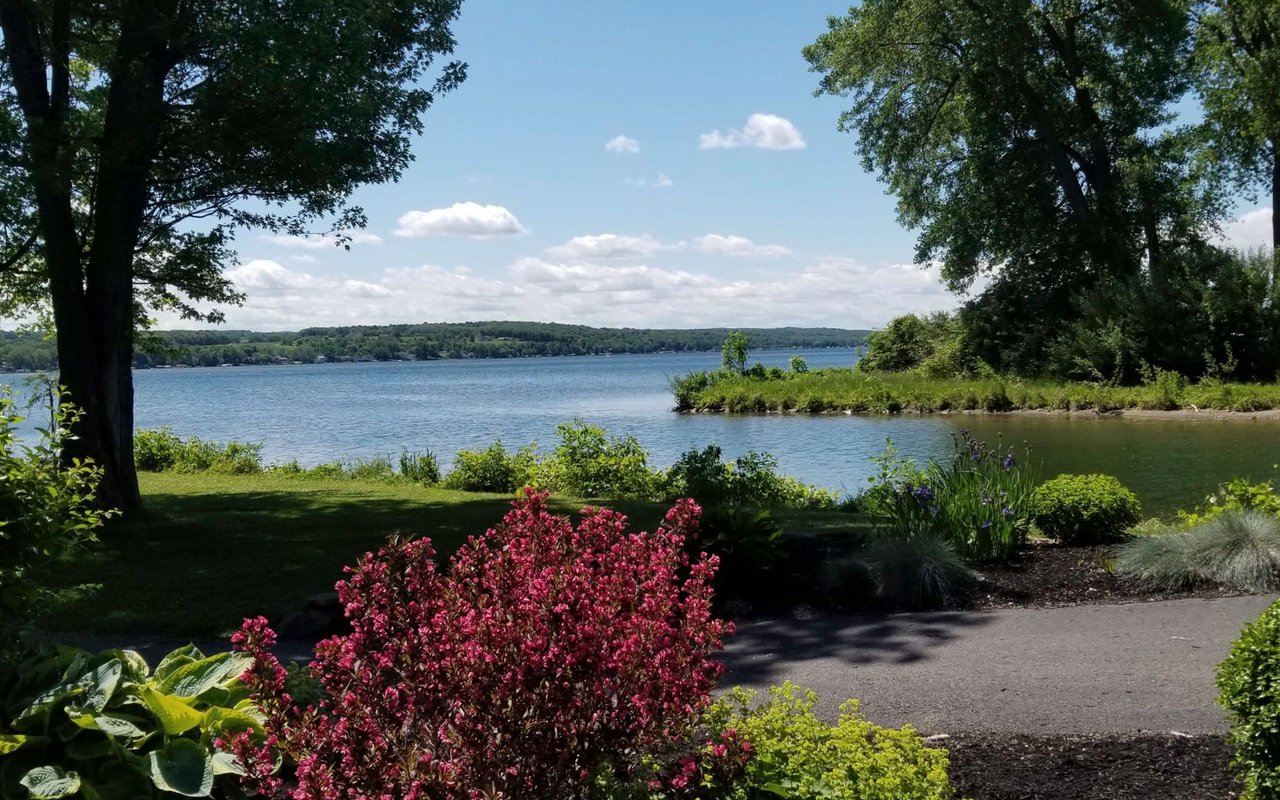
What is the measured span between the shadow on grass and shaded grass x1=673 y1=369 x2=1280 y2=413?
24583 millimetres

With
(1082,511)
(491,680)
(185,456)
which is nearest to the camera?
(491,680)

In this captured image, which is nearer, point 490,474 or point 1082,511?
point 1082,511

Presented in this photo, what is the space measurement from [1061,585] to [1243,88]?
1118 inches

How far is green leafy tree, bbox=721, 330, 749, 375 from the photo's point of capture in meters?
45.7

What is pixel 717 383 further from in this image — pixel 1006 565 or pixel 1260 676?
pixel 1260 676

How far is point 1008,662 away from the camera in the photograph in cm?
592

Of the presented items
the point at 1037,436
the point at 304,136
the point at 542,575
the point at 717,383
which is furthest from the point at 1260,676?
the point at 717,383

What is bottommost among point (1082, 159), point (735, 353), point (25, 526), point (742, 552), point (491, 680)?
point (742, 552)

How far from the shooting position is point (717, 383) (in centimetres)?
4212

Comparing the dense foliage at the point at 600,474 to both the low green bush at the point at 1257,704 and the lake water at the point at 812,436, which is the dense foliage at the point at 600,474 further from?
the low green bush at the point at 1257,704

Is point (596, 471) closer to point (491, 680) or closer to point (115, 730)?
point (115, 730)

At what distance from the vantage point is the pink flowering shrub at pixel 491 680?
2697 millimetres

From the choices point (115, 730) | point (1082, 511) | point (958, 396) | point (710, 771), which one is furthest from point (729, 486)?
point (958, 396)

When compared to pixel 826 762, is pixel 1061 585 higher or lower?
lower
